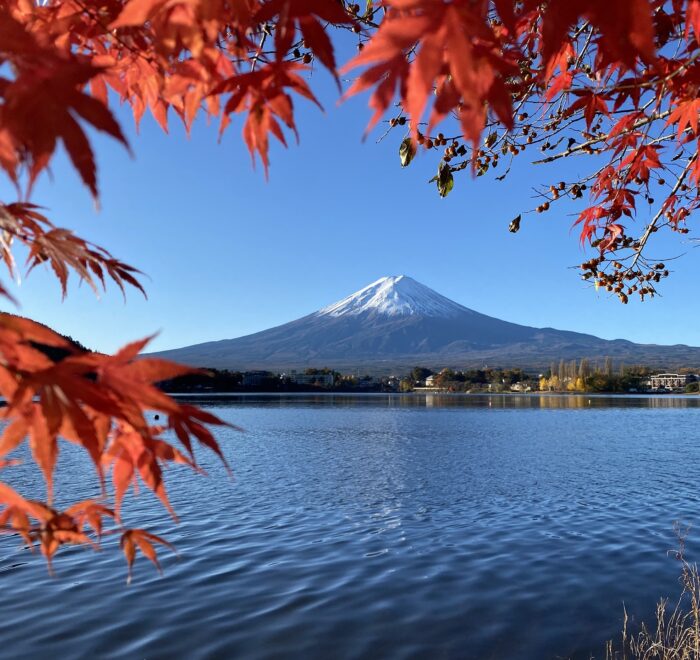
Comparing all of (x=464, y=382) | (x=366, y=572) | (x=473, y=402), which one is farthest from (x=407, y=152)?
(x=464, y=382)

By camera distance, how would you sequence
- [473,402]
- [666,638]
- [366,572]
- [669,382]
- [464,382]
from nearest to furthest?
[666,638] → [366,572] → [473,402] → [669,382] → [464,382]

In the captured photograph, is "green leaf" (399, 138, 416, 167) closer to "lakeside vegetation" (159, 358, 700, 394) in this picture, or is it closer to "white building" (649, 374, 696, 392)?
"lakeside vegetation" (159, 358, 700, 394)

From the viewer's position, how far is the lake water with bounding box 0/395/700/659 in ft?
21.6

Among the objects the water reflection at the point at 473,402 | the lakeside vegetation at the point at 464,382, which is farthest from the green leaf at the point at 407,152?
the lakeside vegetation at the point at 464,382

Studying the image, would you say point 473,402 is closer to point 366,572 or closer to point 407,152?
point 366,572

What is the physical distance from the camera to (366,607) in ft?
24.7

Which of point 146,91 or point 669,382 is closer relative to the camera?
point 146,91

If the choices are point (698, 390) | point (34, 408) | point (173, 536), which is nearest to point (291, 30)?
point (34, 408)

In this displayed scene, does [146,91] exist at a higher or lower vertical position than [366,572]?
higher

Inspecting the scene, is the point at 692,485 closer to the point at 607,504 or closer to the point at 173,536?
the point at 607,504

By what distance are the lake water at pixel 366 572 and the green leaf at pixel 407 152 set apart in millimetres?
5253

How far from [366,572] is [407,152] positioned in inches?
281

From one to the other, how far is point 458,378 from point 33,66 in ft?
558

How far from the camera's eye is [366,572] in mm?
8969
